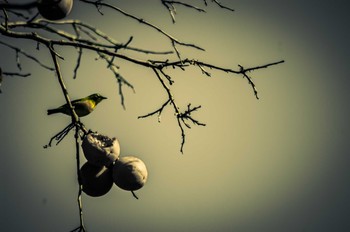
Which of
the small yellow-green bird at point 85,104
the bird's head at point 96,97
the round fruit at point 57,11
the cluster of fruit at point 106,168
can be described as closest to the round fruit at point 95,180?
the cluster of fruit at point 106,168

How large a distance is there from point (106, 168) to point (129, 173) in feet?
0.78

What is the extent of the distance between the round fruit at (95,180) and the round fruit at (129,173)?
8cm

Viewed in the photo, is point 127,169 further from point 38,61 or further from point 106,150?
point 38,61

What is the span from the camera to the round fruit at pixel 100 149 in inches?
119

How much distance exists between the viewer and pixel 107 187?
10.4ft

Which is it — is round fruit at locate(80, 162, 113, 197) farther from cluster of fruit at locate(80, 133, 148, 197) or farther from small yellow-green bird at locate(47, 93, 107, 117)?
small yellow-green bird at locate(47, 93, 107, 117)

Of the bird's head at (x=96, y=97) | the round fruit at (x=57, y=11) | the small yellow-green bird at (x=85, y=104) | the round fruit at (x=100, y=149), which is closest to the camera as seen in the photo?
the round fruit at (x=57, y=11)

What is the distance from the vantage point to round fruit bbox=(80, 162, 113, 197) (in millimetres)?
3092

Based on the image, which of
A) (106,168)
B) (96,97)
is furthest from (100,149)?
(96,97)

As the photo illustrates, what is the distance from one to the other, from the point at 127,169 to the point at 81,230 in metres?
0.53

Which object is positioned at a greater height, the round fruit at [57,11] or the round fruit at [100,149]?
the round fruit at [57,11]

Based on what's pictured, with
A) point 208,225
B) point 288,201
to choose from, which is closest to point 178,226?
point 208,225

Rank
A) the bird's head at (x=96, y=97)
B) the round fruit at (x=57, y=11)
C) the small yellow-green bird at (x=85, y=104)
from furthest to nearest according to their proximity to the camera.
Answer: the bird's head at (x=96, y=97) < the small yellow-green bird at (x=85, y=104) < the round fruit at (x=57, y=11)

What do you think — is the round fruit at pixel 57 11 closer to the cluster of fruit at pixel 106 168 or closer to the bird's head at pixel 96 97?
the cluster of fruit at pixel 106 168
